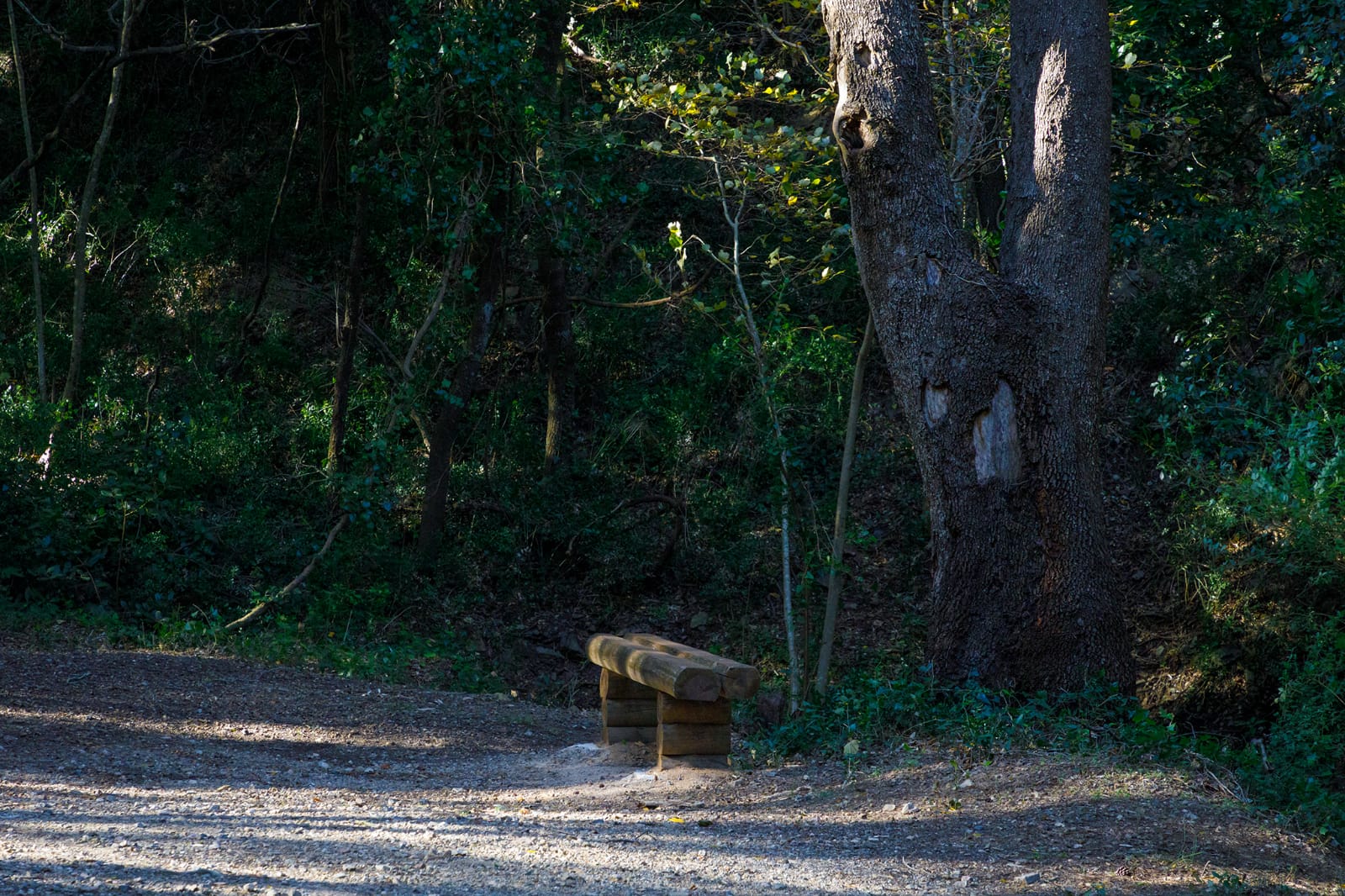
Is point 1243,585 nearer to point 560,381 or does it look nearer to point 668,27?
point 560,381

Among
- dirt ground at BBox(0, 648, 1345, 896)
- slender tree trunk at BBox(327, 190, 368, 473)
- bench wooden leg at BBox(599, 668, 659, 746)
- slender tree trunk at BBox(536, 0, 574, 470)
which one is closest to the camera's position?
dirt ground at BBox(0, 648, 1345, 896)

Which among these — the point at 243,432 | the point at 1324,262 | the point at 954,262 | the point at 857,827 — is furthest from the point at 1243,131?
the point at 243,432

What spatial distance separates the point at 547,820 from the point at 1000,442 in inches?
114

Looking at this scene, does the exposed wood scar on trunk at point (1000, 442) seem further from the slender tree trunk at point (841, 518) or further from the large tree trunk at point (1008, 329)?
the slender tree trunk at point (841, 518)

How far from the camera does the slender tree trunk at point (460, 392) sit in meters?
10.4

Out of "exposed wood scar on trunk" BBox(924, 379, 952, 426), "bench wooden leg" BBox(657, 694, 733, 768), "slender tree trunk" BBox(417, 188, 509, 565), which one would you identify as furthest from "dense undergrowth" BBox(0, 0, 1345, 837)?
"exposed wood scar on trunk" BBox(924, 379, 952, 426)

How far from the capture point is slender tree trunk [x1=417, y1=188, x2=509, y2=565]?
10.4 metres

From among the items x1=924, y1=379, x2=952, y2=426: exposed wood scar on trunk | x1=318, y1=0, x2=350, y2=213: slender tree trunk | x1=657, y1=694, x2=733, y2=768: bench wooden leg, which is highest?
x1=318, y1=0, x2=350, y2=213: slender tree trunk

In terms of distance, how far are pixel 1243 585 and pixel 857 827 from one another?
5.05m

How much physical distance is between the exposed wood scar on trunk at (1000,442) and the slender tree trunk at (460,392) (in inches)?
208

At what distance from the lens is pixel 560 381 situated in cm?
1202

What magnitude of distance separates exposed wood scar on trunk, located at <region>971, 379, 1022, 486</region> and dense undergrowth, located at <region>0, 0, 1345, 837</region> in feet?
3.65

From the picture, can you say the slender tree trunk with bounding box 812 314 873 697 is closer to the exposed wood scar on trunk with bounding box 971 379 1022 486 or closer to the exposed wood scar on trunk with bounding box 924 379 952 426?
the exposed wood scar on trunk with bounding box 924 379 952 426

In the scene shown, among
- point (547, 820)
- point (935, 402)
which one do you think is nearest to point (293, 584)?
point (547, 820)
